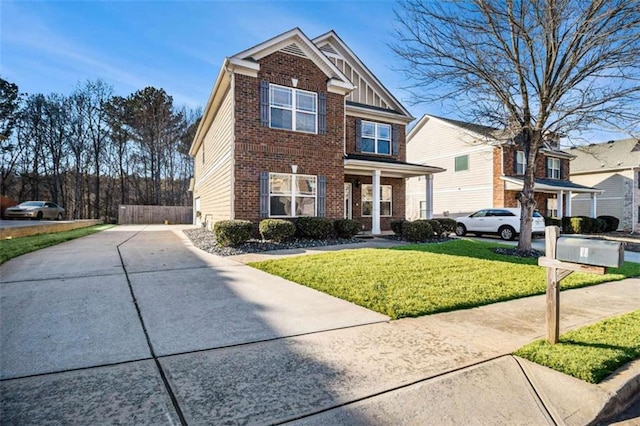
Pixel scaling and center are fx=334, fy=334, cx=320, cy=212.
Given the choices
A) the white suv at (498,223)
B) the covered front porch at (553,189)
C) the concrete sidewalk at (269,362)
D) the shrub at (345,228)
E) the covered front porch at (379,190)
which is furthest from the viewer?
the covered front porch at (553,189)

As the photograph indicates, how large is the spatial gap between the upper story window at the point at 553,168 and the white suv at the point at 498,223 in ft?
35.2

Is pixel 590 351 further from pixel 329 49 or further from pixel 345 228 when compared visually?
pixel 329 49

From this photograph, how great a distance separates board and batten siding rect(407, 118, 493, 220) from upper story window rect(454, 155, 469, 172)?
0.21m

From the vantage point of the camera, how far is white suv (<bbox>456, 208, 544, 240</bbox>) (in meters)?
15.8

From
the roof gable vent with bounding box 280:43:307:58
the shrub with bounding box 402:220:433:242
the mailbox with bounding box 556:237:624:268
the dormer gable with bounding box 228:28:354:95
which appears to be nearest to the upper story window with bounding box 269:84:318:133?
the dormer gable with bounding box 228:28:354:95

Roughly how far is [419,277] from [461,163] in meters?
19.1

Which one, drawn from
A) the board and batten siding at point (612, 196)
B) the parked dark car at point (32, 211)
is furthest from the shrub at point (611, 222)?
the parked dark car at point (32, 211)

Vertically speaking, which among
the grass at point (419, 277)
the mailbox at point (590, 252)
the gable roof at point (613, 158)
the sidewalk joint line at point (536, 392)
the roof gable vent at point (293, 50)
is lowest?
the sidewalk joint line at point (536, 392)

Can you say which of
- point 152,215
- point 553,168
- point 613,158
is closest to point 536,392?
point 553,168

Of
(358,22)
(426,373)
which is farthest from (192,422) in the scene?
(358,22)

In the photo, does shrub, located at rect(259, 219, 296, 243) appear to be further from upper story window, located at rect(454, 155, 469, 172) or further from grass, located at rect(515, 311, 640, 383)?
upper story window, located at rect(454, 155, 469, 172)

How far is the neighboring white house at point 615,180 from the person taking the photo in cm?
2589

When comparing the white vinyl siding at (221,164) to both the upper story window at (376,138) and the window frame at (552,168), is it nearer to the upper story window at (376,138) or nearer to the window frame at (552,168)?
the upper story window at (376,138)

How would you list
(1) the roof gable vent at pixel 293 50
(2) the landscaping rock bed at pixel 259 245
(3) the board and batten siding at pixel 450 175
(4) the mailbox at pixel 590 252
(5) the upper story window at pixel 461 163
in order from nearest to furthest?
(4) the mailbox at pixel 590 252 < (2) the landscaping rock bed at pixel 259 245 < (1) the roof gable vent at pixel 293 50 < (3) the board and batten siding at pixel 450 175 < (5) the upper story window at pixel 461 163
